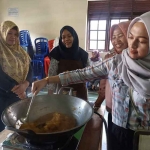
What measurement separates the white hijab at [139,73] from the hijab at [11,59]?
0.98 m

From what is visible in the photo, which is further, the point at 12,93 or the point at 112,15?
the point at 112,15

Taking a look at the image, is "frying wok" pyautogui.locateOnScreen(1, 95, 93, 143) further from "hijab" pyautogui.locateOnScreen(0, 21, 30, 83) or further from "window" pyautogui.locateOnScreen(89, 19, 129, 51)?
"window" pyautogui.locateOnScreen(89, 19, 129, 51)

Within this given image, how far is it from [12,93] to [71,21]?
3194 mm

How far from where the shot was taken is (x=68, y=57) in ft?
5.38

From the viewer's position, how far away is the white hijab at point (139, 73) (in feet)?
2.17

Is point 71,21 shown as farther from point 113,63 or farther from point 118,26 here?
point 113,63

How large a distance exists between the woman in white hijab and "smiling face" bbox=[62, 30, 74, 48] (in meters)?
0.80

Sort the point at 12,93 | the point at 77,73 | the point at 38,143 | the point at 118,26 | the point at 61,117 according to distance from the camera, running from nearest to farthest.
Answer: the point at 38,143
the point at 61,117
the point at 77,73
the point at 118,26
the point at 12,93

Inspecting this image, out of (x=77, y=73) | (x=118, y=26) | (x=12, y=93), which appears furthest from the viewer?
(x=12, y=93)

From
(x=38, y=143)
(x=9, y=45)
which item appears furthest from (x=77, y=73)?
(x=9, y=45)

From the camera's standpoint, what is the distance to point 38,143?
0.65 meters

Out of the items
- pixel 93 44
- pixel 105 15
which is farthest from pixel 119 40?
pixel 93 44

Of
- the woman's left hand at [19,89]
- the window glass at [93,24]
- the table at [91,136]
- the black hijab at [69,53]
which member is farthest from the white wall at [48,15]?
the table at [91,136]

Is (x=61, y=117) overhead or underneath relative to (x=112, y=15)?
underneath
